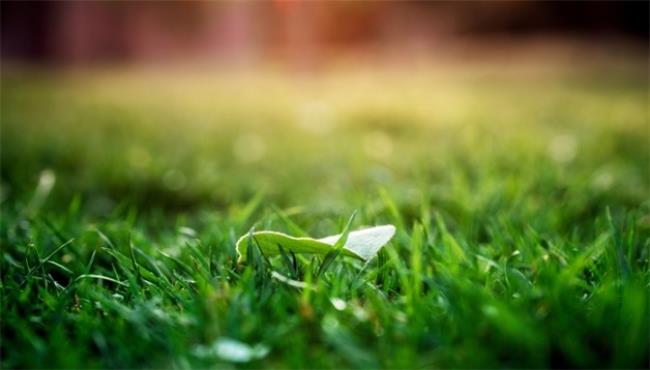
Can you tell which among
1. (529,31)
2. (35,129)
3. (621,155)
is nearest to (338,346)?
(621,155)

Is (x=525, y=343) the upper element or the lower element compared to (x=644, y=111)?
upper

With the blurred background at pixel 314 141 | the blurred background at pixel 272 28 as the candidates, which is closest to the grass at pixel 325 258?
the blurred background at pixel 314 141

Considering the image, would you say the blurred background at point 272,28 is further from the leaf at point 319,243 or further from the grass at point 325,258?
the leaf at point 319,243

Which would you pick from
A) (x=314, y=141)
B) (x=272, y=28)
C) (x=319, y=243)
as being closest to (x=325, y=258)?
(x=319, y=243)

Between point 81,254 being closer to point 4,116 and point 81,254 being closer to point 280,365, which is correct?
point 280,365

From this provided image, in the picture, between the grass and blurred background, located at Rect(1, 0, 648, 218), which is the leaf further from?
blurred background, located at Rect(1, 0, 648, 218)

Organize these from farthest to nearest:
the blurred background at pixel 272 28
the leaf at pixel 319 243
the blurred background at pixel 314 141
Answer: the blurred background at pixel 272 28 < the blurred background at pixel 314 141 < the leaf at pixel 319 243

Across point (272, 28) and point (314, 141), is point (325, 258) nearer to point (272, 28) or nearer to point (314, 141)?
point (314, 141)

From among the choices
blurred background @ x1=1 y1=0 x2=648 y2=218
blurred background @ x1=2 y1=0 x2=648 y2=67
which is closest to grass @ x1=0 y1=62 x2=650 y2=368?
blurred background @ x1=1 y1=0 x2=648 y2=218
